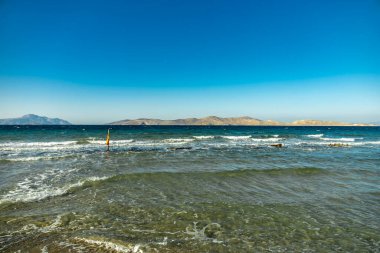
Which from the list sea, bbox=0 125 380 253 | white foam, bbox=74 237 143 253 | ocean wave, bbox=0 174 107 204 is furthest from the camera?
ocean wave, bbox=0 174 107 204

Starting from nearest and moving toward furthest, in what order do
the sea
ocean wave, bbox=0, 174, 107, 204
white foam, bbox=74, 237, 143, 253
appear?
white foam, bbox=74, 237, 143, 253
the sea
ocean wave, bbox=0, 174, 107, 204

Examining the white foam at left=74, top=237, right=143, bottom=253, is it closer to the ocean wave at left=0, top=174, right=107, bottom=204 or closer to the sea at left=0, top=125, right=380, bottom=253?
the sea at left=0, top=125, right=380, bottom=253

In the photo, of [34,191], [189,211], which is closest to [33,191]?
[34,191]

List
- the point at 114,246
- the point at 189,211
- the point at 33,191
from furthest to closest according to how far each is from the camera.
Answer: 1. the point at 33,191
2. the point at 189,211
3. the point at 114,246

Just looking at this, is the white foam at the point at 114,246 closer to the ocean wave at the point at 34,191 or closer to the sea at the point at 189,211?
the sea at the point at 189,211

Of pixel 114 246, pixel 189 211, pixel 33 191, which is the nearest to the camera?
pixel 114 246

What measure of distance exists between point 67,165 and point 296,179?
17140mm

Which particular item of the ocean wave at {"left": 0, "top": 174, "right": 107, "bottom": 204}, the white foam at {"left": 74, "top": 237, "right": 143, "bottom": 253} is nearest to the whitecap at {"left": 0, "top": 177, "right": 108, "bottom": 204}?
the ocean wave at {"left": 0, "top": 174, "right": 107, "bottom": 204}

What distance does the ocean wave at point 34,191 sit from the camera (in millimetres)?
11641

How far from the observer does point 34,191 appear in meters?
12.9

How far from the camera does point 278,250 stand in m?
7.16

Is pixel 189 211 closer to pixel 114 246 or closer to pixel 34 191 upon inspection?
pixel 114 246

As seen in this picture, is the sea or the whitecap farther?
the whitecap

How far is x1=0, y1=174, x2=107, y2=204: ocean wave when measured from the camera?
38.2 feet
